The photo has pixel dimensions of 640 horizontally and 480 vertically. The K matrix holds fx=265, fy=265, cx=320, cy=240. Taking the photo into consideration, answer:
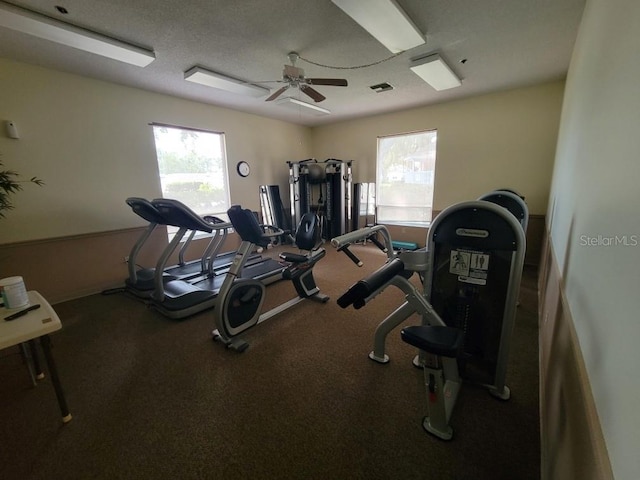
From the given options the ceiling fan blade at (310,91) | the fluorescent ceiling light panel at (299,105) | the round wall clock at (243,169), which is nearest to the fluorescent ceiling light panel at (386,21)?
the ceiling fan blade at (310,91)

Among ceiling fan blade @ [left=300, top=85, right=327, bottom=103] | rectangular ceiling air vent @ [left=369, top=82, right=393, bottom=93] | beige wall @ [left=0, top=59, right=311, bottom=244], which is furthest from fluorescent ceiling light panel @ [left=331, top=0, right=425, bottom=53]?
beige wall @ [left=0, top=59, right=311, bottom=244]

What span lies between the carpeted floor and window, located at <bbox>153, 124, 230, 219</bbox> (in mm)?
2702

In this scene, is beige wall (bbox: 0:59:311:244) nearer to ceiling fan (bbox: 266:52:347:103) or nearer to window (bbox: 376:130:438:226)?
ceiling fan (bbox: 266:52:347:103)

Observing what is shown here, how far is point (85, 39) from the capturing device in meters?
2.47

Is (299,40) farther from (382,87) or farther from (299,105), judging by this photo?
(299,105)

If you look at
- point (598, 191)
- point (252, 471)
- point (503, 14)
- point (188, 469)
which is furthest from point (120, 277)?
point (503, 14)

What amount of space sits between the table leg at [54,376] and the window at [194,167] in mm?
3348

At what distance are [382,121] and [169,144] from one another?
4236 mm

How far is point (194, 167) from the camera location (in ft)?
15.8

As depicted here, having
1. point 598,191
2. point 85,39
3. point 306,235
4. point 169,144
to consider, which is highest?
point 85,39

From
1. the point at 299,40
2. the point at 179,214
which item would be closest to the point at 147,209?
the point at 179,214

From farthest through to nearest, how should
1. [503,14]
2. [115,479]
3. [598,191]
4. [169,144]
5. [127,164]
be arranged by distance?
[169,144]
[127,164]
[503,14]
[115,479]
[598,191]

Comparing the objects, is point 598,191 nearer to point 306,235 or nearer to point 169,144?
point 306,235

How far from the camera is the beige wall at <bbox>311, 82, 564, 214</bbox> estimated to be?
4.20 meters
